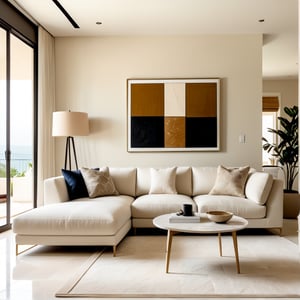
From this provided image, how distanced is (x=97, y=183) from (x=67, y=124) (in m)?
1.02

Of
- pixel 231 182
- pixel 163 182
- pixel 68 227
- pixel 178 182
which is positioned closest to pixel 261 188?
pixel 231 182

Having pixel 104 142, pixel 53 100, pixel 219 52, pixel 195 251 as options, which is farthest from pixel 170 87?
pixel 195 251

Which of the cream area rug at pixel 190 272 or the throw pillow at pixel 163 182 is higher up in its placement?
the throw pillow at pixel 163 182

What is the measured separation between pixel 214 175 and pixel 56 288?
2.81m

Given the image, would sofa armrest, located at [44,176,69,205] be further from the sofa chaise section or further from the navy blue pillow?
the sofa chaise section

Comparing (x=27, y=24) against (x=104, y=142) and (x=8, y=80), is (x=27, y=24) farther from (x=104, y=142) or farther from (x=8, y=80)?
(x=104, y=142)

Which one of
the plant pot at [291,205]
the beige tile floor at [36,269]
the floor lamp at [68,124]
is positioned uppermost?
the floor lamp at [68,124]

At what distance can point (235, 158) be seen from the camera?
5.32 metres

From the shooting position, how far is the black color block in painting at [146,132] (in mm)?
5332

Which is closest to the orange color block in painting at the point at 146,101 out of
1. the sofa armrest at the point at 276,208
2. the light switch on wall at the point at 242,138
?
the light switch on wall at the point at 242,138

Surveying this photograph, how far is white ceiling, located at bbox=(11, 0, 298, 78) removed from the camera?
13.8 ft

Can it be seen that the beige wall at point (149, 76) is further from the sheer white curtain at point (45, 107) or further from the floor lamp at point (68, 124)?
the floor lamp at point (68, 124)

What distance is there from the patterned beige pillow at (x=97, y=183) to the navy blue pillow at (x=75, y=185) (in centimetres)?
6

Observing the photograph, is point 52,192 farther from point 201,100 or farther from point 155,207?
point 201,100
